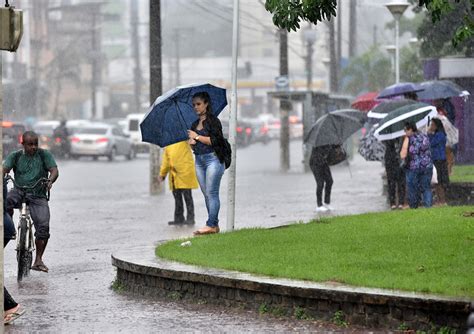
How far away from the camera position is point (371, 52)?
67.4 meters

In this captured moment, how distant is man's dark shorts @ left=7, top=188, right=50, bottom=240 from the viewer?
14.3m

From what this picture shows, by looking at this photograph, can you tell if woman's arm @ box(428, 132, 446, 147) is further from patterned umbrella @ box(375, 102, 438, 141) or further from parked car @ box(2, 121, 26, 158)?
parked car @ box(2, 121, 26, 158)

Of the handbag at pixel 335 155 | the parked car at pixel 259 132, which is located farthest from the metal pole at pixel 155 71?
the parked car at pixel 259 132

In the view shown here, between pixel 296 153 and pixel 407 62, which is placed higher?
pixel 407 62

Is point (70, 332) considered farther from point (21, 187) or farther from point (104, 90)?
point (104, 90)

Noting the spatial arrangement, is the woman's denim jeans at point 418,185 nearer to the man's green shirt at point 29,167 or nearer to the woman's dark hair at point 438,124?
the woman's dark hair at point 438,124

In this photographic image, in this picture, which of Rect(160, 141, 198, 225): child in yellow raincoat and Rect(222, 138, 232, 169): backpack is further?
Rect(160, 141, 198, 225): child in yellow raincoat

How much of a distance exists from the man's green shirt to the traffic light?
219 inches

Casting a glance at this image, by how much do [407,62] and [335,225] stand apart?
3728 centimetres

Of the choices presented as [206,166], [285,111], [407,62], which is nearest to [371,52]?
[407,62]

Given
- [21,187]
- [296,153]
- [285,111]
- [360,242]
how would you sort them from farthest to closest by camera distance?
[296,153], [285,111], [21,187], [360,242]

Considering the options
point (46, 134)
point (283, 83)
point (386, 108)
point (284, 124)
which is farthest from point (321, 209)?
point (46, 134)

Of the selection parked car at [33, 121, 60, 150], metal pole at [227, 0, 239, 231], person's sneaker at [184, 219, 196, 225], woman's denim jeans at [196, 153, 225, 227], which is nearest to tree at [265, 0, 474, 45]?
metal pole at [227, 0, 239, 231]

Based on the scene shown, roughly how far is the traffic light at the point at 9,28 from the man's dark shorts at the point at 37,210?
18.4 ft
